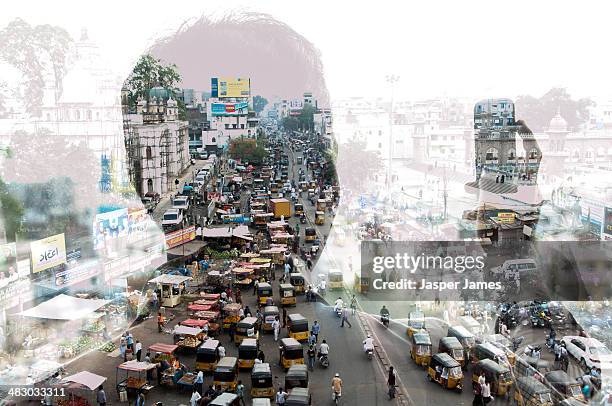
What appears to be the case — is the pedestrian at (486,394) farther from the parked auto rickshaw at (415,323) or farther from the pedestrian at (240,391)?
the pedestrian at (240,391)

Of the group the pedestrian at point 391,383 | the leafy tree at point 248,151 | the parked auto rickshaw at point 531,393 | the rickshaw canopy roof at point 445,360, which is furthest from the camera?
the leafy tree at point 248,151

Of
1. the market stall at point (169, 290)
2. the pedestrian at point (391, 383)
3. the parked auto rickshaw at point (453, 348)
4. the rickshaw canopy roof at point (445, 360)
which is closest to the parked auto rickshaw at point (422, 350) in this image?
the parked auto rickshaw at point (453, 348)

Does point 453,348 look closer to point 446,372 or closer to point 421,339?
point 421,339

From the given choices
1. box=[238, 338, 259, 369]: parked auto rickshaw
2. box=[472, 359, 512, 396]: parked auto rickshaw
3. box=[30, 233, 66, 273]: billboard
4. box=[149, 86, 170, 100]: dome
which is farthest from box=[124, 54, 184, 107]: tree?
box=[472, 359, 512, 396]: parked auto rickshaw

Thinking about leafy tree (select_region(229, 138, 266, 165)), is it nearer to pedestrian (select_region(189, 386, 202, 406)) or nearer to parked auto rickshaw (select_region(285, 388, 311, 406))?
pedestrian (select_region(189, 386, 202, 406))

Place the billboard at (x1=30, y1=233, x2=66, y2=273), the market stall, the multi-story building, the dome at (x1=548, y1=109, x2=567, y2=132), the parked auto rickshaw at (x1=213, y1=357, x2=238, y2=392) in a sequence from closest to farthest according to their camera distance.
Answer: the parked auto rickshaw at (x1=213, y1=357, x2=238, y2=392) < the billboard at (x1=30, y1=233, x2=66, y2=273) < the market stall < the dome at (x1=548, y1=109, x2=567, y2=132) < the multi-story building

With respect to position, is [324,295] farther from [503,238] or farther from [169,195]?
[169,195]
